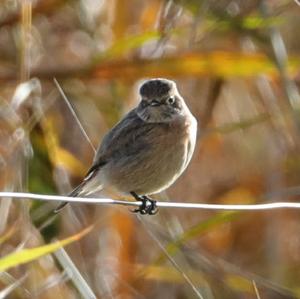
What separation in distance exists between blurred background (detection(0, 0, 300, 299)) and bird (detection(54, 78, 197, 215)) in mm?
155

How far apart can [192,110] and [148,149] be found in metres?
1.04

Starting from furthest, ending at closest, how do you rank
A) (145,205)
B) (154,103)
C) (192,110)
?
(192,110), (154,103), (145,205)

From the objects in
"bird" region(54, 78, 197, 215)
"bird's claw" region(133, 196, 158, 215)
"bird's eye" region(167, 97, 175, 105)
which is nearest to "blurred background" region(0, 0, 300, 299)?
"bird's claw" region(133, 196, 158, 215)

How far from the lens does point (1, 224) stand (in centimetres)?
353

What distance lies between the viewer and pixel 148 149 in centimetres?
393

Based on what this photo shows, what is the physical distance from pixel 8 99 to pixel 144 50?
2.68 ft

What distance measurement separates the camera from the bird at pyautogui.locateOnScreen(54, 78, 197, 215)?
3.81 m

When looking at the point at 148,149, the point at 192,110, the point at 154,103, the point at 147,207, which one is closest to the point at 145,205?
the point at 147,207

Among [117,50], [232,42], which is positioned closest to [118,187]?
[117,50]

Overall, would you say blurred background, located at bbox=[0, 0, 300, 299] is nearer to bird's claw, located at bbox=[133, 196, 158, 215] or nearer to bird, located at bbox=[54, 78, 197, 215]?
bird's claw, located at bbox=[133, 196, 158, 215]

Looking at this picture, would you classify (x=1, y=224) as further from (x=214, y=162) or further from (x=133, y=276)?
(x=214, y=162)

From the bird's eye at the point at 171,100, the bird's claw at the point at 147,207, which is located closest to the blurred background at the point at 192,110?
the bird's claw at the point at 147,207

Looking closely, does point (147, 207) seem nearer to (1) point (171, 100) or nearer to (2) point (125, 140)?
(2) point (125, 140)

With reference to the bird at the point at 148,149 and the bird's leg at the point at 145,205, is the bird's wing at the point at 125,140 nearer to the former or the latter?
the bird at the point at 148,149
